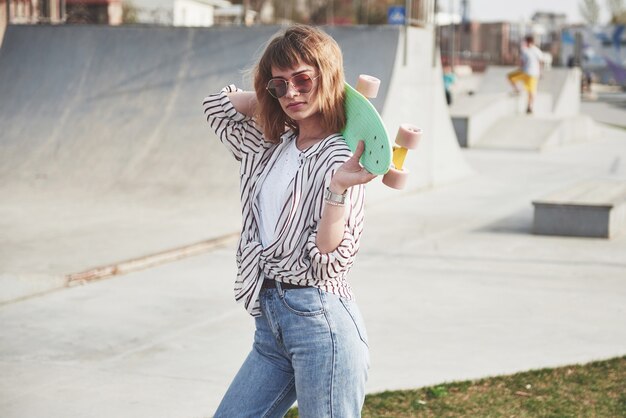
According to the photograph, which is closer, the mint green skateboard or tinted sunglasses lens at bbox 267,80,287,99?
the mint green skateboard

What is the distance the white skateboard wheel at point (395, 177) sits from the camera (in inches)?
108

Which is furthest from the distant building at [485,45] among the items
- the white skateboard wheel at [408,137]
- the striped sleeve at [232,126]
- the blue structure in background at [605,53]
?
the white skateboard wheel at [408,137]

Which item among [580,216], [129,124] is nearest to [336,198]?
[580,216]

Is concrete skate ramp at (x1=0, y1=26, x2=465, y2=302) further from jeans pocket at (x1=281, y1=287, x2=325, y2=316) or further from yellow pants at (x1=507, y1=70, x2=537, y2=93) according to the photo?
yellow pants at (x1=507, y1=70, x2=537, y2=93)

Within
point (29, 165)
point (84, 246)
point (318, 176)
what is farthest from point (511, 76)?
point (318, 176)

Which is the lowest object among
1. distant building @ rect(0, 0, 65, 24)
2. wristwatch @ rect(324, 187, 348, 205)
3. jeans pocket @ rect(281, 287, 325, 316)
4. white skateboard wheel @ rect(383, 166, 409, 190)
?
jeans pocket @ rect(281, 287, 325, 316)

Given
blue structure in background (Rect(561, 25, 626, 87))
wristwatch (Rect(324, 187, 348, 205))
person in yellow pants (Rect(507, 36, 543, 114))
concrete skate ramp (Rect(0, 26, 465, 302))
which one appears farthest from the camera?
blue structure in background (Rect(561, 25, 626, 87))

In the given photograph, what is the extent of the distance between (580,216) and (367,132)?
7616 mm

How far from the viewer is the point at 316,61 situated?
2891 millimetres

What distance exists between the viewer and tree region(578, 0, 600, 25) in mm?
97062

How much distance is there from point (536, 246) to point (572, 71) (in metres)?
21.5

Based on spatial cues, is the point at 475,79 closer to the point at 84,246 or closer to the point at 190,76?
the point at 190,76

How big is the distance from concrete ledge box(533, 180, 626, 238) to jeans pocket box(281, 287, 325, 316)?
7.41 m

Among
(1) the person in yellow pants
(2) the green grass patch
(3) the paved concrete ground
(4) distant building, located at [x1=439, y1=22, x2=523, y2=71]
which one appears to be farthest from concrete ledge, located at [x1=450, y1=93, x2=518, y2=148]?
(4) distant building, located at [x1=439, y1=22, x2=523, y2=71]
